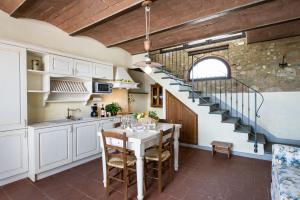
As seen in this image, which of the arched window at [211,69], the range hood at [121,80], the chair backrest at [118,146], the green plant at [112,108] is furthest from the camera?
the arched window at [211,69]

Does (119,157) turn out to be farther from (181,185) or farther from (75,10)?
(75,10)

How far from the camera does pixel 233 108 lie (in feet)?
16.1

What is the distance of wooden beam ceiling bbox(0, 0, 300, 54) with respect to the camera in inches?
101

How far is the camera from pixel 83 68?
3.75m

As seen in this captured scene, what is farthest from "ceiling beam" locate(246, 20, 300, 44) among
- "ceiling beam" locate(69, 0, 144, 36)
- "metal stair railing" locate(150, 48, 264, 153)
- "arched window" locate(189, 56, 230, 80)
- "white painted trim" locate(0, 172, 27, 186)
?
"white painted trim" locate(0, 172, 27, 186)

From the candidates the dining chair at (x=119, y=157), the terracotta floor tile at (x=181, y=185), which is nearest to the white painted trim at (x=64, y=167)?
the terracotta floor tile at (x=181, y=185)

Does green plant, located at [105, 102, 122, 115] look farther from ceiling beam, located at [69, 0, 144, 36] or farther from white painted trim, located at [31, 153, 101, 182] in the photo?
ceiling beam, located at [69, 0, 144, 36]

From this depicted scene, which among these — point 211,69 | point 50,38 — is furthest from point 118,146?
point 211,69

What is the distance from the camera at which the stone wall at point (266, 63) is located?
4.15 meters

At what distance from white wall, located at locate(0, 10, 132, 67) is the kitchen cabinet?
1663mm

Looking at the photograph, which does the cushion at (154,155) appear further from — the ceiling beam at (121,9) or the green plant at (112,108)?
the ceiling beam at (121,9)

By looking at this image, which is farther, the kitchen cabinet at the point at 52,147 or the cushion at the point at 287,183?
the kitchen cabinet at the point at 52,147

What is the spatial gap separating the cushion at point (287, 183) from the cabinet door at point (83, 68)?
3.83m

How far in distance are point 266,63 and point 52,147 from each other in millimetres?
5480
